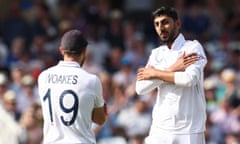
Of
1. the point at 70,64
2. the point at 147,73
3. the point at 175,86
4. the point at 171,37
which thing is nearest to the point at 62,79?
the point at 70,64

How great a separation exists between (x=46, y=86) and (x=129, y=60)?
7.87 meters

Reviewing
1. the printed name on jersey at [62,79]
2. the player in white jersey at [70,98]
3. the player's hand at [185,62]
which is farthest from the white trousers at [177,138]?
the printed name on jersey at [62,79]

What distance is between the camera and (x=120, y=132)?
51.4 ft

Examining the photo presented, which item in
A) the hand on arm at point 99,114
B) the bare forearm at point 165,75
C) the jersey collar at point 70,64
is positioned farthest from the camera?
the bare forearm at point 165,75

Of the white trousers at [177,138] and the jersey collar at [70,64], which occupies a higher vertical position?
the jersey collar at [70,64]

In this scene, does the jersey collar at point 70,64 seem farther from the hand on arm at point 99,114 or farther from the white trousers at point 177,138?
the white trousers at point 177,138

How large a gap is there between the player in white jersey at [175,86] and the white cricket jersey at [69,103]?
2.76 ft

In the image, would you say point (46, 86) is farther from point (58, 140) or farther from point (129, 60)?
point (129, 60)

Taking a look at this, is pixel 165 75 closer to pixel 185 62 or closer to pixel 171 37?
pixel 185 62

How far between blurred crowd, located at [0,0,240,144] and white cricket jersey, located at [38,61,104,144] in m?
4.64

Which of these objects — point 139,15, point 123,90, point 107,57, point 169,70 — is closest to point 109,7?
point 139,15

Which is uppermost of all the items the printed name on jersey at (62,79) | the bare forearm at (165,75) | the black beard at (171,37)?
the black beard at (171,37)

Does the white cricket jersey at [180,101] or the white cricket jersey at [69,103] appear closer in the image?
the white cricket jersey at [69,103]

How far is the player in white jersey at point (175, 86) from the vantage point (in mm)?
9852
